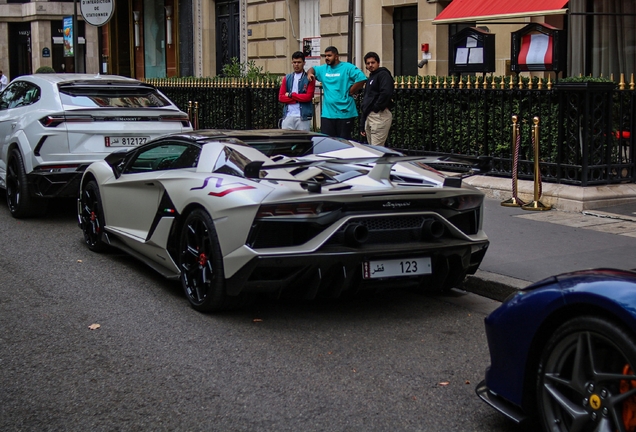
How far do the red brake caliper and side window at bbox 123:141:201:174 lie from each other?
424 cm

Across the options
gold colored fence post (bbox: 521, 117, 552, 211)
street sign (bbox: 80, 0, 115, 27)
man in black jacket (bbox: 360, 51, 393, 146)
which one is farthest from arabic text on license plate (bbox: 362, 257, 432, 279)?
street sign (bbox: 80, 0, 115, 27)

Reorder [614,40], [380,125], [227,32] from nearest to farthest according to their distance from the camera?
[380,125] → [614,40] → [227,32]

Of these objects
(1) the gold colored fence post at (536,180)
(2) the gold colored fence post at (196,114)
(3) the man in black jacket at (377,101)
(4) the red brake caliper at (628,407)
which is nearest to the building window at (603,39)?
(3) the man in black jacket at (377,101)

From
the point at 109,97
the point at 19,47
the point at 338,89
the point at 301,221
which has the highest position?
the point at 19,47

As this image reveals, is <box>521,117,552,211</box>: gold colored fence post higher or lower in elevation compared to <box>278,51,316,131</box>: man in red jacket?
lower

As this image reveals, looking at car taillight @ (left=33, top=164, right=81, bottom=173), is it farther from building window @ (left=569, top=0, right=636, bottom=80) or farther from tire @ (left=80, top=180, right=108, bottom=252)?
building window @ (left=569, top=0, right=636, bottom=80)

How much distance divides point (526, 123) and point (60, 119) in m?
5.68

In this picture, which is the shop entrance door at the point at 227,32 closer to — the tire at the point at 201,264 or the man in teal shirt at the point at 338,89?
the man in teal shirt at the point at 338,89

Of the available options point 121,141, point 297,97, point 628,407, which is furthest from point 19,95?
point 628,407

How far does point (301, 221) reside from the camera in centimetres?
595

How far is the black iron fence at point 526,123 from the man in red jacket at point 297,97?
4.32ft

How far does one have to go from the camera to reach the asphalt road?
4570 mm

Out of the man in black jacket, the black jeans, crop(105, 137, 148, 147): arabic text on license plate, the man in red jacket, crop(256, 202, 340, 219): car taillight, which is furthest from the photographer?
the man in red jacket

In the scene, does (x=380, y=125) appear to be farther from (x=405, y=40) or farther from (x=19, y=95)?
(x=405, y=40)
